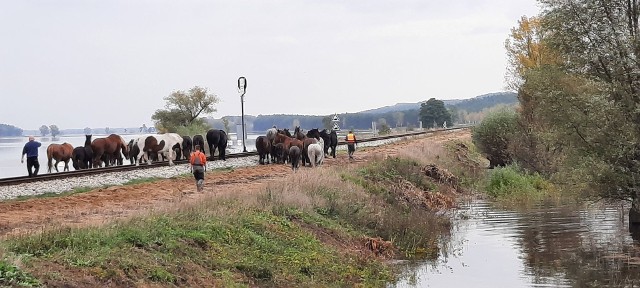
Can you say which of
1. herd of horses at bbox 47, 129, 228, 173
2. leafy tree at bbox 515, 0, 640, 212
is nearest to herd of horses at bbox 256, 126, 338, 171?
herd of horses at bbox 47, 129, 228, 173

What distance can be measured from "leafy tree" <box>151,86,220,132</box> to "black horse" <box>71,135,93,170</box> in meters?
55.3

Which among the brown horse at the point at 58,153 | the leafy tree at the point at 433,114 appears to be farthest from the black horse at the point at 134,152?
the leafy tree at the point at 433,114

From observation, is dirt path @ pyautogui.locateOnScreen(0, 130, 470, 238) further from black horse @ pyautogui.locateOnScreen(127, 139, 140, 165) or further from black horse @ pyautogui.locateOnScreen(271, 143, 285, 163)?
black horse @ pyautogui.locateOnScreen(127, 139, 140, 165)

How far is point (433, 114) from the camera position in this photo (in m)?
153

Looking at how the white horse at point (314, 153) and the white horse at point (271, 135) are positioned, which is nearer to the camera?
the white horse at point (314, 153)

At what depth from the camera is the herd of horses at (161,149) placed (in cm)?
3838

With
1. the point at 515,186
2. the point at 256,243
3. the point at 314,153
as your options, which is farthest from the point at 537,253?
the point at 515,186

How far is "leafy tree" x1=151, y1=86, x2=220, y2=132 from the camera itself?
9519 centimetres

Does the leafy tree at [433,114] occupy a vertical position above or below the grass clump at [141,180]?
above

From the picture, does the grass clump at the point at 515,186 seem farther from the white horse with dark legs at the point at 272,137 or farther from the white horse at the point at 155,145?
the white horse at the point at 155,145

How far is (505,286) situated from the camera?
59.7ft

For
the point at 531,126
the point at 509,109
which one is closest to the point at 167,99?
the point at 509,109

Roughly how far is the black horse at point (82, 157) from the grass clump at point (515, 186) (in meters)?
20.1

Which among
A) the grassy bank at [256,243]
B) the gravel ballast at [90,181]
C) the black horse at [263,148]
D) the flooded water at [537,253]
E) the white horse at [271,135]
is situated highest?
the white horse at [271,135]
